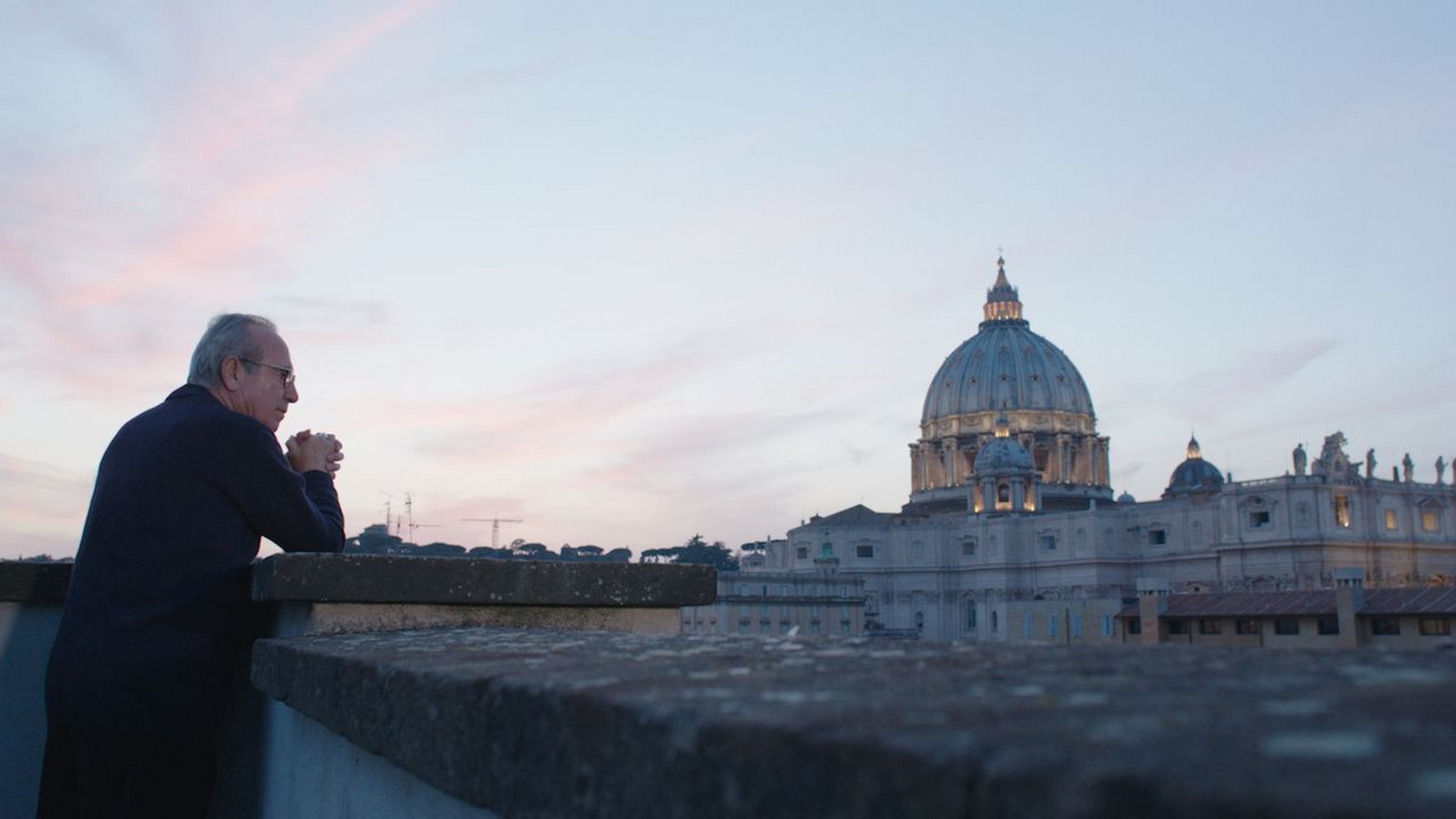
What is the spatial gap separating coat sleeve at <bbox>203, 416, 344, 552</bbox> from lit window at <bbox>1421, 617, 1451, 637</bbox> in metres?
43.8

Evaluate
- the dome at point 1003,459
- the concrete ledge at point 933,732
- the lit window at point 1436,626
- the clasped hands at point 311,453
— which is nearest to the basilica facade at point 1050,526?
the dome at point 1003,459

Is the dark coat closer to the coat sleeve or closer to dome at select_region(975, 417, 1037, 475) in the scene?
the coat sleeve

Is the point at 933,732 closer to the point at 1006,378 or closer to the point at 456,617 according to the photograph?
the point at 456,617

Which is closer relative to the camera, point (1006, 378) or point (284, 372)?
point (284, 372)

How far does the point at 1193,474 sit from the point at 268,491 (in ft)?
336

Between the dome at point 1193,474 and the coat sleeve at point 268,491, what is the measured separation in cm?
9568

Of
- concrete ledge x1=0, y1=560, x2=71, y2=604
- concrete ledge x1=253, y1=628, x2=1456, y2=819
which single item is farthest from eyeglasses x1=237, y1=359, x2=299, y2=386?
concrete ledge x1=253, y1=628, x2=1456, y2=819

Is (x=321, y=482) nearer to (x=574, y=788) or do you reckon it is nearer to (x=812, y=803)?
(x=574, y=788)

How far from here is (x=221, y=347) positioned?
13.1 ft

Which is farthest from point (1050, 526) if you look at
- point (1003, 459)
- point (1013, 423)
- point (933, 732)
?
point (933, 732)

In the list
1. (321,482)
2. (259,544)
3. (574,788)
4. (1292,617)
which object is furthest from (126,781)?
(1292,617)

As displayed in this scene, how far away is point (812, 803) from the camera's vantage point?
38.4 inches

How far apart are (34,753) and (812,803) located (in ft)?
14.2

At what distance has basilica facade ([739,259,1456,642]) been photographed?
71438mm
